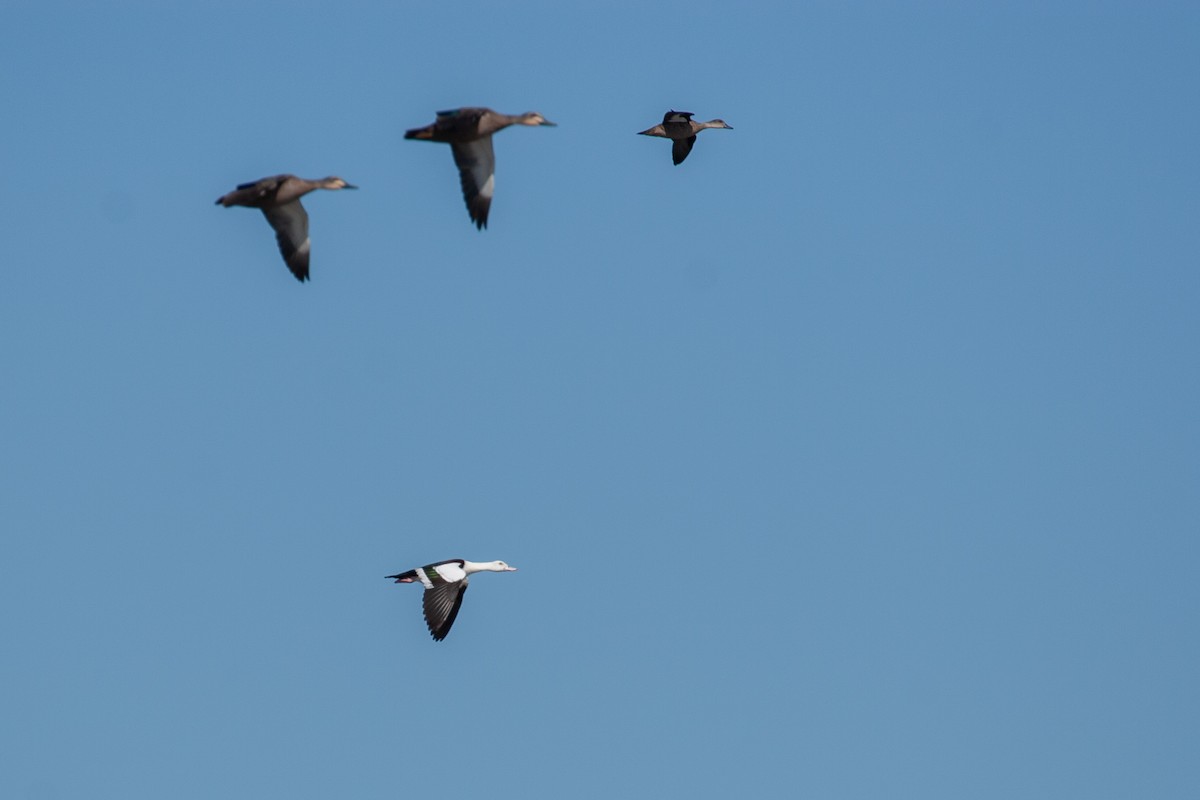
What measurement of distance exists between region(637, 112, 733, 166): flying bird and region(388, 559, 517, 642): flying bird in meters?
10.4

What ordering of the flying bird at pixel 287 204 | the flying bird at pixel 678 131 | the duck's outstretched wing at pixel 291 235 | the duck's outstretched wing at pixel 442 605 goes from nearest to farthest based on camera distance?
the flying bird at pixel 287 204 < the duck's outstretched wing at pixel 291 235 < the duck's outstretched wing at pixel 442 605 < the flying bird at pixel 678 131

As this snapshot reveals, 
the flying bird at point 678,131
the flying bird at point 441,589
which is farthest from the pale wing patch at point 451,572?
the flying bird at point 678,131

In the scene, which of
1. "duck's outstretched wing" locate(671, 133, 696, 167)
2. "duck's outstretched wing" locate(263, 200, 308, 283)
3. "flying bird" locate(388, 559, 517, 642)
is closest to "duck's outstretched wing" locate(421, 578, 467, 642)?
"flying bird" locate(388, 559, 517, 642)

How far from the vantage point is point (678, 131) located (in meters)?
49.5

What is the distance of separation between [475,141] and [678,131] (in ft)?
28.6

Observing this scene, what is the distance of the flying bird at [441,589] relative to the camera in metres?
46.2

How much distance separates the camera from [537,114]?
4238cm

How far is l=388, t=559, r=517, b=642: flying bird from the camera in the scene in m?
46.2

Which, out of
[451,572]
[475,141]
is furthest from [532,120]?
[451,572]

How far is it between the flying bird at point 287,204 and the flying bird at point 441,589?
7635 millimetres

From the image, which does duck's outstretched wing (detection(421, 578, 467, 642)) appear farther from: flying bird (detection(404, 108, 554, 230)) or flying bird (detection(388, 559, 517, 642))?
flying bird (detection(404, 108, 554, 230))

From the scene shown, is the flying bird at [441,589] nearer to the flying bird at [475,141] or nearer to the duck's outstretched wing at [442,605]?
the duck's outstretched wing at [442,605]

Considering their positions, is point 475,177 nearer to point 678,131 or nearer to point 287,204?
point 287,204

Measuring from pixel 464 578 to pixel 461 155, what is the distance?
9613 millimetres
